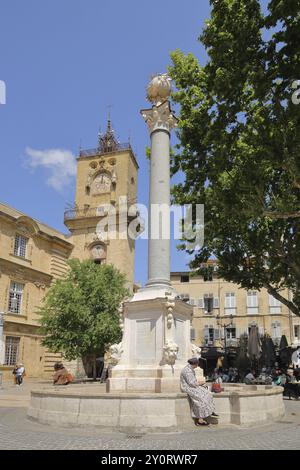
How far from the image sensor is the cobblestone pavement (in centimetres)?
675

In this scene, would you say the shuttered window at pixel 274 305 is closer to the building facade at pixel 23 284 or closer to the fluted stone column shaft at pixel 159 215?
the building facade at pixel 23 284

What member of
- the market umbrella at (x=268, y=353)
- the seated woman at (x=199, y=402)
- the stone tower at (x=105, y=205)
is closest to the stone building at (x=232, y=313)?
the stone tower at (x=105, y=205)

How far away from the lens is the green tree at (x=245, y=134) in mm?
12297

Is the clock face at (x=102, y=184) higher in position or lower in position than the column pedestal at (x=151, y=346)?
higher

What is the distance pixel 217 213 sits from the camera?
1931 cm

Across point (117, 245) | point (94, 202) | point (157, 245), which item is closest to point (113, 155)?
point (94, 202)

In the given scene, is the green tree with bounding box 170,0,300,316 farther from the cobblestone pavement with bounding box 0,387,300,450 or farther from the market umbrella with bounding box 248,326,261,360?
the cobblestone pavement with bounding box 0,387,300,450

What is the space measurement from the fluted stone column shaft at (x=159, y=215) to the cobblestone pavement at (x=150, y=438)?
437cm

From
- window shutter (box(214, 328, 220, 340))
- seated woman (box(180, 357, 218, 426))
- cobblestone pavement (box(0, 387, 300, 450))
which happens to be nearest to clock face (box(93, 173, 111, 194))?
window shutter (box(214, 328, 220, 340))

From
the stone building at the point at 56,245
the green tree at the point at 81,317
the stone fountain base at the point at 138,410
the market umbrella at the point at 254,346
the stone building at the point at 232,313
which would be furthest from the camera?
the stone building at the point at 232,313

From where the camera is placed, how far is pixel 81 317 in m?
28.5

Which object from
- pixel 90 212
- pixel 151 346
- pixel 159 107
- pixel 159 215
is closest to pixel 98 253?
pixel 90 212

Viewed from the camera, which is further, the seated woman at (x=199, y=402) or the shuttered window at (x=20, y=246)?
the shuttered window at (x=20, y=246)

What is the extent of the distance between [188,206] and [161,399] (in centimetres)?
1304
